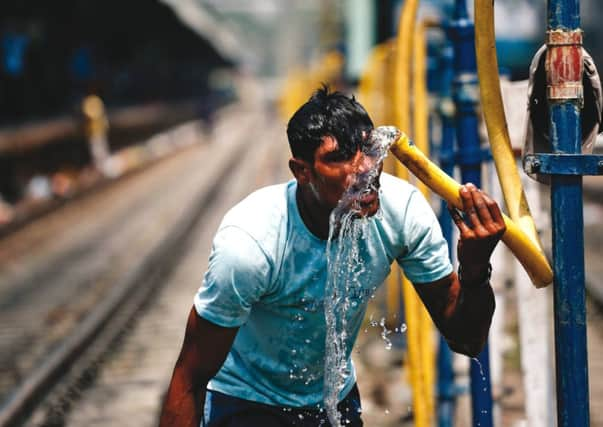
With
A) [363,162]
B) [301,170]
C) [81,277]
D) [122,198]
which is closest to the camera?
[363,162]

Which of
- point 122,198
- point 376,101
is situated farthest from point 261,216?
point 122,198

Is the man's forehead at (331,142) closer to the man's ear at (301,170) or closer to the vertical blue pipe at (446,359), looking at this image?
the man's ear at (301,170)

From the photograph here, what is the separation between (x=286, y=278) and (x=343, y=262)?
16 cm

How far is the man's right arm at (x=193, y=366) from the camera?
2.51m

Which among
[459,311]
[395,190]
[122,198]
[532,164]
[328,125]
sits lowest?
[122,198]

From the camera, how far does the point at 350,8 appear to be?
21.7 metres

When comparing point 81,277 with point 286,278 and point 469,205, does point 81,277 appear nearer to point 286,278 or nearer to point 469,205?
point 286,278

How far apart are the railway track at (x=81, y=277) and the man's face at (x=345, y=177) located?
3.89 m

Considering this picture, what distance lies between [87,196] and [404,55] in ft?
52.6

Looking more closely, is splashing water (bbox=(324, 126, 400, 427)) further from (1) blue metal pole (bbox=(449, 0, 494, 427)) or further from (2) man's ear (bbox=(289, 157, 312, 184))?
(1) blue metal pole (bbox=(449, 0, 494, 427))

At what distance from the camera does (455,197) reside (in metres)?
2.24

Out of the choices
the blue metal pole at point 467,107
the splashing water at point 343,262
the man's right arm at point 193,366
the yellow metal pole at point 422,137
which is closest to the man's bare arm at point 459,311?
the splashing water at point 343,262

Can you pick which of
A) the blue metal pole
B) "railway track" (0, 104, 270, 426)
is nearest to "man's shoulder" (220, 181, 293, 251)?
the blue metal pole

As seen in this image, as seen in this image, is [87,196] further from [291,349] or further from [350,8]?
[291,349]
